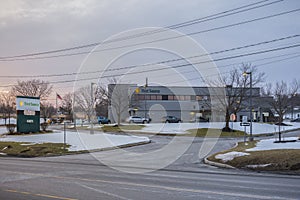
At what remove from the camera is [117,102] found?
5856cm

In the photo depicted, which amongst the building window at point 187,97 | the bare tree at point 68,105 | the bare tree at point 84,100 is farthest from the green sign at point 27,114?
the bare tree at point 68,105

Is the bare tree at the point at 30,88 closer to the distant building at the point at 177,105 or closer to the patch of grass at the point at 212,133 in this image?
the distant building at the point at 177,105

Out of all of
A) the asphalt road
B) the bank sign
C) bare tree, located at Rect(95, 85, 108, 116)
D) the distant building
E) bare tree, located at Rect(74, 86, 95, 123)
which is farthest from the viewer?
bare tree, located at Rect(74, 86, 95, 123)

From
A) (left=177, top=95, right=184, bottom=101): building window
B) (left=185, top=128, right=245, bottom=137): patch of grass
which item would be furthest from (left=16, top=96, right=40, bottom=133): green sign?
(left=177, top=95, right=184, bottom=101): building window

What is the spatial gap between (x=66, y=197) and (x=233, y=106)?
142 ft

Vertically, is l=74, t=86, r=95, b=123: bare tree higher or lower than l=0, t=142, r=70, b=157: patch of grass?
higher

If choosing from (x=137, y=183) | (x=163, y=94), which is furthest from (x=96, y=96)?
(x=137, y=183)

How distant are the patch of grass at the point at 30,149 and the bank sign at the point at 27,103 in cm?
864

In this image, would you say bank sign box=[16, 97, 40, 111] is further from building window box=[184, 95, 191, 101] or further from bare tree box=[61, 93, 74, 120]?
bare tree box=[61, 93, 74, 120]

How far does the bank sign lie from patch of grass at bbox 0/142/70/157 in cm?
864

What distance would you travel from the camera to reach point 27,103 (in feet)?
126

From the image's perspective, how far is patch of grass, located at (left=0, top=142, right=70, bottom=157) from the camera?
24625 millimetres

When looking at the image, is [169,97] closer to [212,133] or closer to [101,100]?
[101,100]

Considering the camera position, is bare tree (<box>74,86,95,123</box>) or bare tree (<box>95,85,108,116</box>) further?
bare tree (<box>74,86,95,123</box>)
